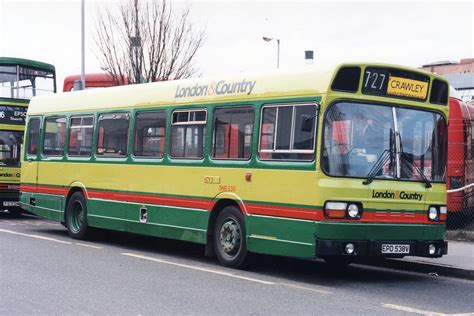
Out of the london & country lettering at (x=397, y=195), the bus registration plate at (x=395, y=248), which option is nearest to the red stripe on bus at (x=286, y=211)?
the london & country lettering at (x=397, y=195)

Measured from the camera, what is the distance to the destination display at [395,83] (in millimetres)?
10895

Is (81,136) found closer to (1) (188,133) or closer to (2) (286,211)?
(1) (188,133)

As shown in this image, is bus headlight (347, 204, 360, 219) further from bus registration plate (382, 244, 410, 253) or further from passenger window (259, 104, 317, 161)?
passenger window (259, 104, 317, 161)

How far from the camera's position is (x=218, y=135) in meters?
12.4

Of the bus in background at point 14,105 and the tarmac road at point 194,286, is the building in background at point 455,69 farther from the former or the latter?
the tarmac road at point 194,286

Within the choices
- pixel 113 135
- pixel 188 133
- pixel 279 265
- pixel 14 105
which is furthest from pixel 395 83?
pixel 14 105

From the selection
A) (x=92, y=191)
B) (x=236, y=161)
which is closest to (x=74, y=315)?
(x=236, y=161)

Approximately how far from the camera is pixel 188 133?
13.2 metres

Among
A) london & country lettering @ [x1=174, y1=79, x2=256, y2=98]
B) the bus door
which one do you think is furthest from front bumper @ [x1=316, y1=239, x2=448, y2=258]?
the bus door

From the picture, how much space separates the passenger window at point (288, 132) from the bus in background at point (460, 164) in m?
6.74

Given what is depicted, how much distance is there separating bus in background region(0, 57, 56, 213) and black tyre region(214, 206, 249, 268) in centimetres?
1147

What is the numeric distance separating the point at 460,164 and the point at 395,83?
6.93 metres

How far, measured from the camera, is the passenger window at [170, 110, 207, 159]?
12.8m

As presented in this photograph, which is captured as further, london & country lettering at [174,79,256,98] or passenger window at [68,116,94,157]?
passenger window at [68,116,94,157]
